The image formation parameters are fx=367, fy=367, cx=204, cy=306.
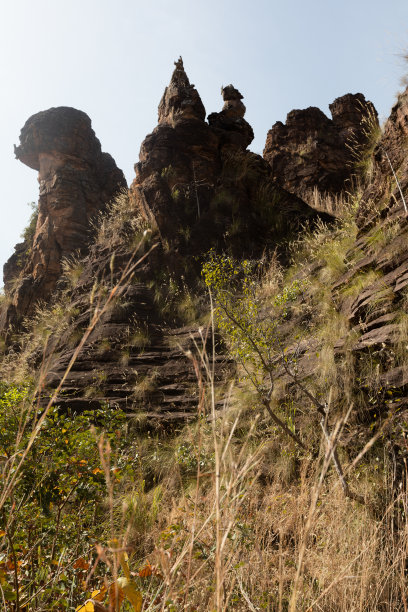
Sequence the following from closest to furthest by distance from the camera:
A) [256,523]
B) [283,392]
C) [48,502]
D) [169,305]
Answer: [48,502] < [256,523] < [283,392] < [169,305]

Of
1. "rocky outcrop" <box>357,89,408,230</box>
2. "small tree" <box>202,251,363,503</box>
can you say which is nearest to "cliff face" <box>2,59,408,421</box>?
"rocky outcrop" <box>357,89,408,230</box>

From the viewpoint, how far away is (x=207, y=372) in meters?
0.90

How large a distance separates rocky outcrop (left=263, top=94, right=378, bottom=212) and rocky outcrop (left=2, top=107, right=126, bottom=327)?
22.5ft

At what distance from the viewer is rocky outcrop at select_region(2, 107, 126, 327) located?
1159cm

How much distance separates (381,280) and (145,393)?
4.45 metres

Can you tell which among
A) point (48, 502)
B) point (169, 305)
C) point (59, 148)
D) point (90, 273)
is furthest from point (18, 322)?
point (48, 502)

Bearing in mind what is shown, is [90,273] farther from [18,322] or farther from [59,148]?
[59,148]

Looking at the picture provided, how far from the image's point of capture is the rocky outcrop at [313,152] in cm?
1451

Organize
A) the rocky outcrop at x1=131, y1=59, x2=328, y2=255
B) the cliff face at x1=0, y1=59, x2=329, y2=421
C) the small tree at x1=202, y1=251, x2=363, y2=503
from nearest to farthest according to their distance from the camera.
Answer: the small tree at x1=202, y1=251, x2=363, y2=503 → the cliff face at x1=0, y1=59, x2=329, y2=421 → the rocky outcrop at x1=131, y1=59, x2=328, y2=255

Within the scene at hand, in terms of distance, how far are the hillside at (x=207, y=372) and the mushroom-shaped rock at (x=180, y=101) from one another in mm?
88

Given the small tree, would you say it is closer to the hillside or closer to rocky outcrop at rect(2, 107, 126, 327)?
the hillside

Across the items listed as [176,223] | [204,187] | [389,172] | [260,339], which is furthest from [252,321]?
[204,187]

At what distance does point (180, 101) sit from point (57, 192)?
5048 millimetres

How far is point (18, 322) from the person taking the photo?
11188 mm
